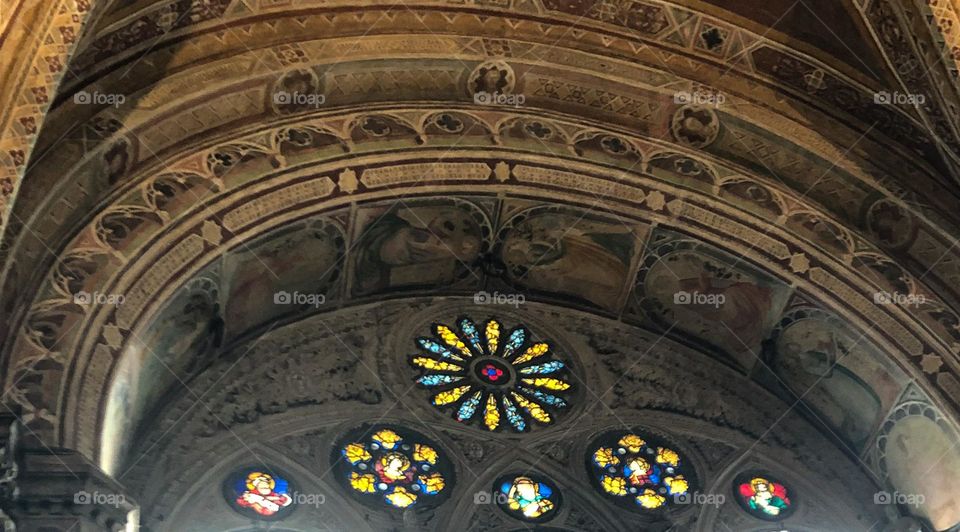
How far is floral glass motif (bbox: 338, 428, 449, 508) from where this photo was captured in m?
15.8

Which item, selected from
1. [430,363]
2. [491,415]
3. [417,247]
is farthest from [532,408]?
[417,247]

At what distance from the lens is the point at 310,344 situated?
16.2 meters

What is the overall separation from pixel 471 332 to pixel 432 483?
1.70 m

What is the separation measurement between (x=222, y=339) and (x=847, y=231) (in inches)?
242

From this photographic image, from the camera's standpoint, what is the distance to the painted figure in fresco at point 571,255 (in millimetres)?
15672

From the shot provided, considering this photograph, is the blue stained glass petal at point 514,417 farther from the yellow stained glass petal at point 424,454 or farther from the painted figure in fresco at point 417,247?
the painted figure in fresco at point 417,247

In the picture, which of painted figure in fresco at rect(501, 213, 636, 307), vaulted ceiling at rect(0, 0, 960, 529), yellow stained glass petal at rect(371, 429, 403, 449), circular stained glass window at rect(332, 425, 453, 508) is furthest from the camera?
yellow stained glass petal at rect(371, 429, 403, 449)

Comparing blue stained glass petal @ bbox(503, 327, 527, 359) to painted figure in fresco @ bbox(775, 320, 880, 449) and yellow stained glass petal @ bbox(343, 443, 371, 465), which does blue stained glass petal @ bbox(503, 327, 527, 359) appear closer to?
yellow stained glass petal @ bbox(343, 443, 371, 465)

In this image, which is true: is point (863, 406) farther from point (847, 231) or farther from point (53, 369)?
point (53, 369)

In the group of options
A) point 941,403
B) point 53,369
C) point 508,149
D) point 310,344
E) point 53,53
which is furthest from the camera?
point 310,344

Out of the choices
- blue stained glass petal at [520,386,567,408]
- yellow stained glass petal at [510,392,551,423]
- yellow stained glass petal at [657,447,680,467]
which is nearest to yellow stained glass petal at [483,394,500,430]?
yellow stained glass petal at [510,392,551,423]

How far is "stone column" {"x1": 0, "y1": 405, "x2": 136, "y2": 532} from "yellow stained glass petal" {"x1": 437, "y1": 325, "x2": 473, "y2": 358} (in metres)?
5.05

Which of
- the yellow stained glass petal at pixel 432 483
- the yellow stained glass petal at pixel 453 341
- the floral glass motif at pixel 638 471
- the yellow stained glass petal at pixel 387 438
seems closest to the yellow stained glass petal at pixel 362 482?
the yellow stained glass petal at pixel 387 438

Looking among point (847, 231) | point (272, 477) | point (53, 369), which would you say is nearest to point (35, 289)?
point (53, 369)
